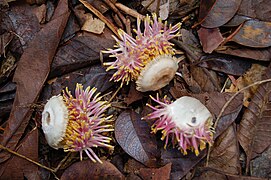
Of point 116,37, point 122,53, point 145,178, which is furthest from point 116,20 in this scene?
point 145,178

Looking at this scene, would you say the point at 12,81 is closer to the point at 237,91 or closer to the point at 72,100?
the point at 72,100

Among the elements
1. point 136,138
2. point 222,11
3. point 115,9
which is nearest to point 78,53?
point 115,9

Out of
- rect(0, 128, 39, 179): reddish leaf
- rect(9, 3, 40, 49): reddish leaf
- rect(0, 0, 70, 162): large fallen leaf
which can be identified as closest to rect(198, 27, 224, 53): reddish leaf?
rect(0, 0, 70, 162): large fallen leaf

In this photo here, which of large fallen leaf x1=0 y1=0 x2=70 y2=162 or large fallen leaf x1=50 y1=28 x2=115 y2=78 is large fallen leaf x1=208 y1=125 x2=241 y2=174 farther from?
large fallen leaf x1=0 y1=0 x2=70 y2=162

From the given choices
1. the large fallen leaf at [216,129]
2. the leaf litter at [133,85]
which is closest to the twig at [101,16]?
the leaf litter at [133,85]

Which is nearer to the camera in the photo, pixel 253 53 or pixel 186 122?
pixel 186 122

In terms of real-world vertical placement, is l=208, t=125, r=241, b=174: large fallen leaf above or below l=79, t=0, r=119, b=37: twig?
below

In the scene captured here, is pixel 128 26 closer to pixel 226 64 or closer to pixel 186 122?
pixel 226 64
